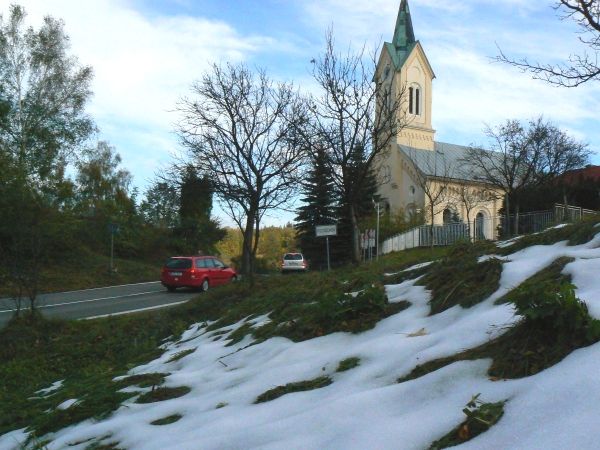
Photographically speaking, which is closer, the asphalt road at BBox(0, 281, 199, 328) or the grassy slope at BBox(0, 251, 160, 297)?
the asphalt road at BBox(0, 281, 199, 328)

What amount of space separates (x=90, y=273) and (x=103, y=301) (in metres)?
10.9

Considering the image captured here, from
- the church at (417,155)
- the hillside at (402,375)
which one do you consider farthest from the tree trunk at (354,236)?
the church at (417,155)

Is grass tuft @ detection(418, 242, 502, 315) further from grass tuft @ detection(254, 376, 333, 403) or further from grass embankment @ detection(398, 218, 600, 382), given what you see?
grass tuft @ detection(254, 376, 333, 403)

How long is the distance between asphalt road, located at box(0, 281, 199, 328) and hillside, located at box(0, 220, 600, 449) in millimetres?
11836

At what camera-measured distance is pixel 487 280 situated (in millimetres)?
5098

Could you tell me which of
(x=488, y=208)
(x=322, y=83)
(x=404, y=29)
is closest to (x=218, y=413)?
(x=322, y=83)

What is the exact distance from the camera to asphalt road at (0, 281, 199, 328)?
1822cm

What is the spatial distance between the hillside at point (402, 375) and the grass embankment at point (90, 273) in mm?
24404

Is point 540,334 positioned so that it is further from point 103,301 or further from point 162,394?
point 103,301

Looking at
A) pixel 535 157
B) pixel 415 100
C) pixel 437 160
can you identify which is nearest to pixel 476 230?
pixel 535 157

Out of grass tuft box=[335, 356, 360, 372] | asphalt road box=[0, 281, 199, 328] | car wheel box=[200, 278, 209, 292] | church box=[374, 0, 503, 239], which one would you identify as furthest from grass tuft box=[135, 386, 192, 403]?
church box=[374, 0, 503, 239]

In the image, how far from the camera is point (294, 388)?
4230mm

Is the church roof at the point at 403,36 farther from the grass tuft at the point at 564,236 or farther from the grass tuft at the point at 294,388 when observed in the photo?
the grass tuft at the point at 294,388

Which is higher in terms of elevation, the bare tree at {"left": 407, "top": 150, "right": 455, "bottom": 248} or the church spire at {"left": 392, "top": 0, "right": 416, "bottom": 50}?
the church spire at {"left": 392, "top": 0, "right": 416, "bottom": 50}
